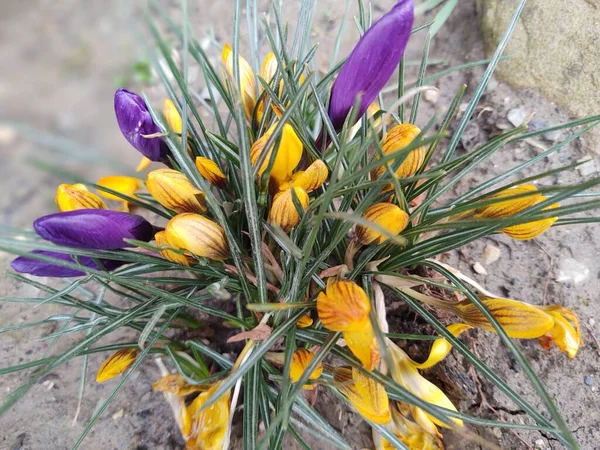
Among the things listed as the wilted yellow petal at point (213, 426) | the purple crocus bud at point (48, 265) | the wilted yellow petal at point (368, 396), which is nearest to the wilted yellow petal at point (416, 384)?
the wilted yellow petal at point (368, 396)

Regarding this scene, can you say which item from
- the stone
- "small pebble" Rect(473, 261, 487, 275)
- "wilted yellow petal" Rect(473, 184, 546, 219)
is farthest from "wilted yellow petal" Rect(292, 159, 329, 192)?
the stone

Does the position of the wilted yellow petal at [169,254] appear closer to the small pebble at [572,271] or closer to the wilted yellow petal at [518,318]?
the wilted yellow petal at [518,318]

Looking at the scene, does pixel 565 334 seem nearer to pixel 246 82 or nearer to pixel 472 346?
pixel 472 346

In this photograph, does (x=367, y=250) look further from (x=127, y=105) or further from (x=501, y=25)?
(x=501, y=25)

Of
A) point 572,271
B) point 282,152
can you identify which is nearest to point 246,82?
point 282,152

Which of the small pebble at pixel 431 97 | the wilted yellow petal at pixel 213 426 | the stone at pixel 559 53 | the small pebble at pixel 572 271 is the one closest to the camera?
the wilted yellow petal at pixel 213 426

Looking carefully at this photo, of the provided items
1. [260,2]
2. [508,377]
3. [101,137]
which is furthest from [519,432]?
[101,137]

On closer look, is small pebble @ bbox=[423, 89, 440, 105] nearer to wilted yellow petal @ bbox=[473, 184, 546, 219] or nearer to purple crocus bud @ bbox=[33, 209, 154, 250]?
wilted yellow petal @ bbox=[473, 184, 546, 219]
